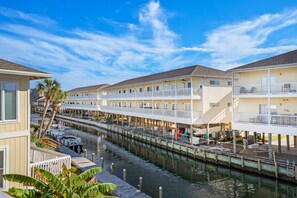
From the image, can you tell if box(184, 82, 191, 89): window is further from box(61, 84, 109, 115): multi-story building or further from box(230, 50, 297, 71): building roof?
box(61, 84, 109, 115): multi-story building

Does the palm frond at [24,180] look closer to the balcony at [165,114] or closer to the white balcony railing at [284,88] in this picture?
the white balcony railing at [284,88]

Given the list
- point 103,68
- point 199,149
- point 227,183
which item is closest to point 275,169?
point 227,183

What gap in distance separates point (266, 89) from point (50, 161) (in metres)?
20.1

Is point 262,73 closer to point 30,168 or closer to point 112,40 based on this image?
point 30,168

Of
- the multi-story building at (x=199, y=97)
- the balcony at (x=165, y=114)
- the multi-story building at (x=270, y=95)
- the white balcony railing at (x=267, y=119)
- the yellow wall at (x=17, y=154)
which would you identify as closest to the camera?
the yellow wall at (x=17, y=154)

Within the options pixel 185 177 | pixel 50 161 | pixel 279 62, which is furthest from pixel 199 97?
pixel 50 161

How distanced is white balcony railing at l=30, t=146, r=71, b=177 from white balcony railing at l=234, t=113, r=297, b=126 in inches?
675

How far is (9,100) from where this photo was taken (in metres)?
10.3

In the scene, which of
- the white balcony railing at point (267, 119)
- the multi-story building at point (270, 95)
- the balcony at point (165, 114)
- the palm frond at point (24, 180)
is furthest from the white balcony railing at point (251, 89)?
the palm frond at point (24, 180)

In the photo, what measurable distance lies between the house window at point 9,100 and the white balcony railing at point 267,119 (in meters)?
19.5

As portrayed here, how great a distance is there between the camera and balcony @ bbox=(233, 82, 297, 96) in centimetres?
2095

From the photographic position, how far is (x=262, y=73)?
23875mm

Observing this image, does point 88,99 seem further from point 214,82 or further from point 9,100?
point 9,100

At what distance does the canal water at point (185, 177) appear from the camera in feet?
59.9
